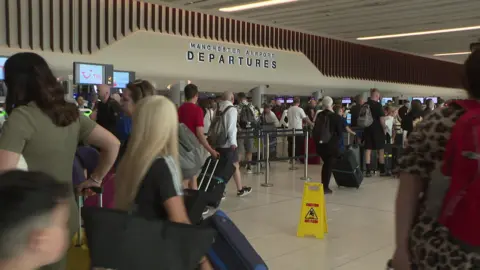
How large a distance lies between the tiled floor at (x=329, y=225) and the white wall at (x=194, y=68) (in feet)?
14.8

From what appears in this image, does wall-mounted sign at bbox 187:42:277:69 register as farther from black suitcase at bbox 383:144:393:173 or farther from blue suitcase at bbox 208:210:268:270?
blue suitcase at bbox 208:210:268:270

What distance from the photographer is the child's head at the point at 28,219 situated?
983 millimetres

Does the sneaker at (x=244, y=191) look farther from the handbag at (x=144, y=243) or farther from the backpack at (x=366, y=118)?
the handbag at (x=144, y=243)

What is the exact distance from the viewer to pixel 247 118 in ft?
31.7

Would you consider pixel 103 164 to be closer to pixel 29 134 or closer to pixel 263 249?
pixel 29 134

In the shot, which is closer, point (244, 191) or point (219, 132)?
point (219, 132)

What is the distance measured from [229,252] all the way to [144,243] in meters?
0.82

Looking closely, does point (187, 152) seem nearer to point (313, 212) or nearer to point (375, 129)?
point (313, 212)

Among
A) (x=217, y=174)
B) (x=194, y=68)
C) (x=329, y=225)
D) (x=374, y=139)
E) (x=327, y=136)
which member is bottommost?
(x=329, y=225)

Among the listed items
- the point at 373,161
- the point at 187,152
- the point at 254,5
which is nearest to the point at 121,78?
the point at 254,5

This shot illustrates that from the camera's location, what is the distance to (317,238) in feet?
17.1

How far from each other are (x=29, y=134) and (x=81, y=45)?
30.9ft

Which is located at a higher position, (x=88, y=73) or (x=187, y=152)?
(x=88, y=73)

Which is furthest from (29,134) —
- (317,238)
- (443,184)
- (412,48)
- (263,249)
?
(412,48)
